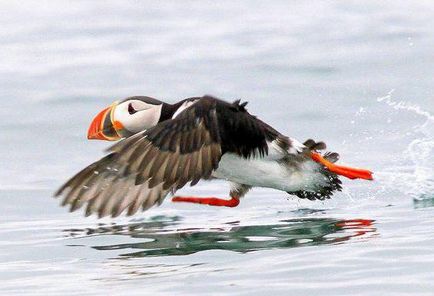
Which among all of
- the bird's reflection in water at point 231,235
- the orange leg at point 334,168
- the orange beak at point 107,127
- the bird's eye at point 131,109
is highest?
the bird's eye at point 131,109

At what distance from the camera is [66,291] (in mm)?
7117

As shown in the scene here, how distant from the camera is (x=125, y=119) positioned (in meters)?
9.17

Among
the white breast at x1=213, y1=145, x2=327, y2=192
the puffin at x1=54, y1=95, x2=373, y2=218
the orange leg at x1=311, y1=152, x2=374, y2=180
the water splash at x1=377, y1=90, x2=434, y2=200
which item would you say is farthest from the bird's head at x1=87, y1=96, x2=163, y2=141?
the water splash at x1=377, y1=90, x2=434, y2=200

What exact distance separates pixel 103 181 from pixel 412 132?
5411 mm

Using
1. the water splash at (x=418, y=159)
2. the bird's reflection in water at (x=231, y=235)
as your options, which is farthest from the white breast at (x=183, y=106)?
the water splash at (x=418, y=159)

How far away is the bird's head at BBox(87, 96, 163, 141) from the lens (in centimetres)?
917

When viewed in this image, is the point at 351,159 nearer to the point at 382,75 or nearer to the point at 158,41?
the point at 382,75

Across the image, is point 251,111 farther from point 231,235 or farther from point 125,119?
point 231,235

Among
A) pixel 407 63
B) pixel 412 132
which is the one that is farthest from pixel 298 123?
pixel 407 63

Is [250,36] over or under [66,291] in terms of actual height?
over

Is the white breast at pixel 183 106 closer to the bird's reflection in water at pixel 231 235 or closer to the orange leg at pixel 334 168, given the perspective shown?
the bird's reflection in water at pixel 231 235

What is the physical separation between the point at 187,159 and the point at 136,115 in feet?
3.67

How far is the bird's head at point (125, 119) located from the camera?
9.17 meters

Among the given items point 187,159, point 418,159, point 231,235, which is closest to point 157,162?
point 187,159
